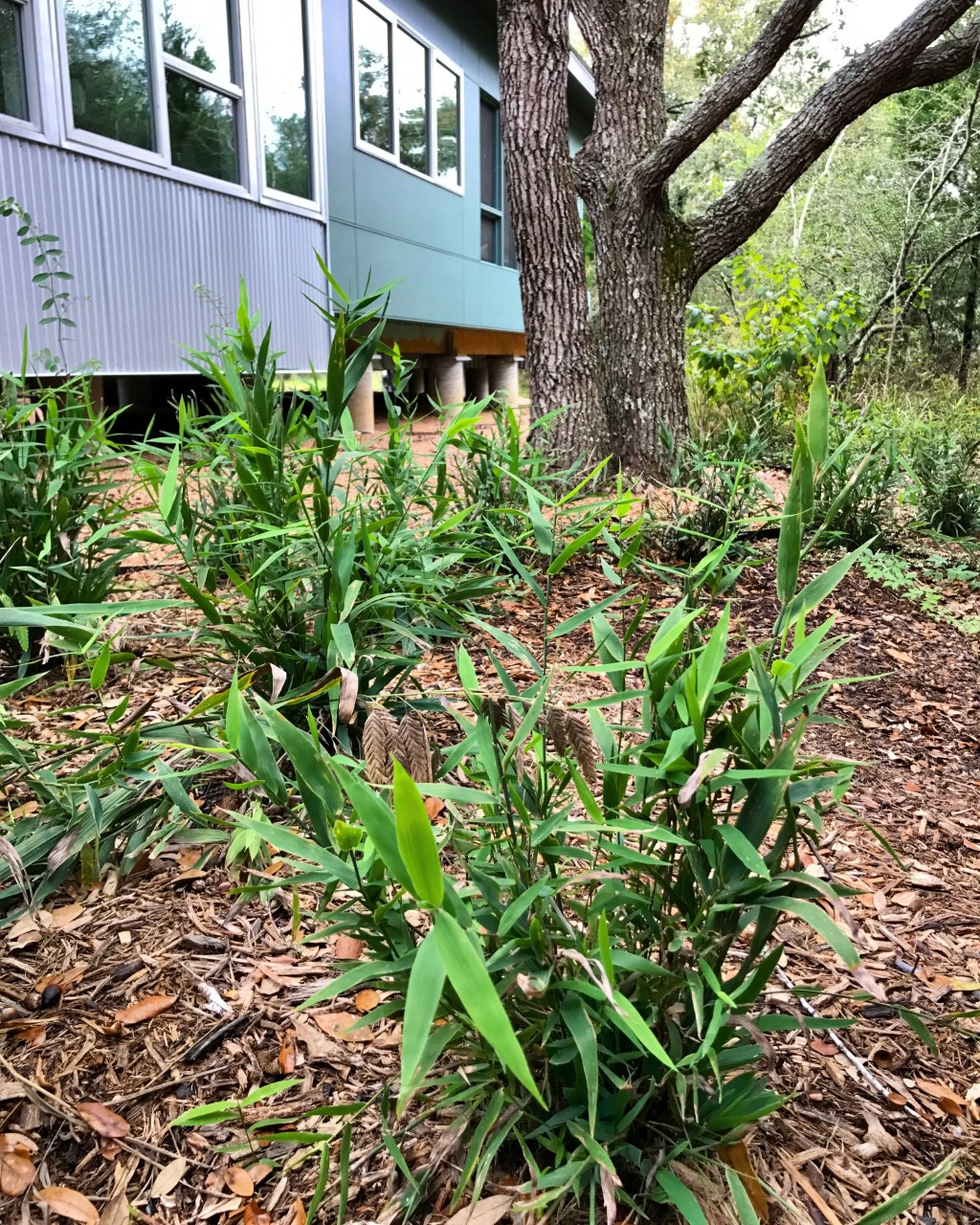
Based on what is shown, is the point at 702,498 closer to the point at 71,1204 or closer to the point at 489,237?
the point at 71,1204

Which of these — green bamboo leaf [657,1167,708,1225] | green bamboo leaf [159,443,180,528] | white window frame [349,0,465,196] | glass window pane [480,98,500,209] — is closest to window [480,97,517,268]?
glass window pane [480,98,500,209]

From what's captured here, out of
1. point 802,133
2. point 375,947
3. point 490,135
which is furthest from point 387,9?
point 375,947

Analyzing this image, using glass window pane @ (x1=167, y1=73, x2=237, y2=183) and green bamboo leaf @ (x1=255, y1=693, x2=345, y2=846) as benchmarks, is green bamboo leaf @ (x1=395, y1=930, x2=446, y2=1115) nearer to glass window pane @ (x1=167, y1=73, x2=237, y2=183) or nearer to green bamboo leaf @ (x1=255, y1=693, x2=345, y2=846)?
green bamboo leaf @ (x1=255, y1=693, x2=345, y2=846)

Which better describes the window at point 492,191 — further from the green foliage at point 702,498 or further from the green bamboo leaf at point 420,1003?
the green bamboo leaf at point 420,1003

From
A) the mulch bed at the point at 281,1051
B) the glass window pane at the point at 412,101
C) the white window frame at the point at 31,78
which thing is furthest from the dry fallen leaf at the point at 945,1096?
the glass window pane at the point at 412,101

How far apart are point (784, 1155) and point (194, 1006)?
0.84 meters

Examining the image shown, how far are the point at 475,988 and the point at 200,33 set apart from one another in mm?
7650

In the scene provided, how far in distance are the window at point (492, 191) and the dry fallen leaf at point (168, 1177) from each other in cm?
1232

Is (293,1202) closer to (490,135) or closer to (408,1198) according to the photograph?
(408,1198)

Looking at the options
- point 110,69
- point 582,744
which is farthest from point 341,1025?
point 110,69

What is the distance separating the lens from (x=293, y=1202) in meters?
1.07

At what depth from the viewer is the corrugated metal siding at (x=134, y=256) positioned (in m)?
5.20

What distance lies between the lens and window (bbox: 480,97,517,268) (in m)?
12.2

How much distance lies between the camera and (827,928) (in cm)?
78
